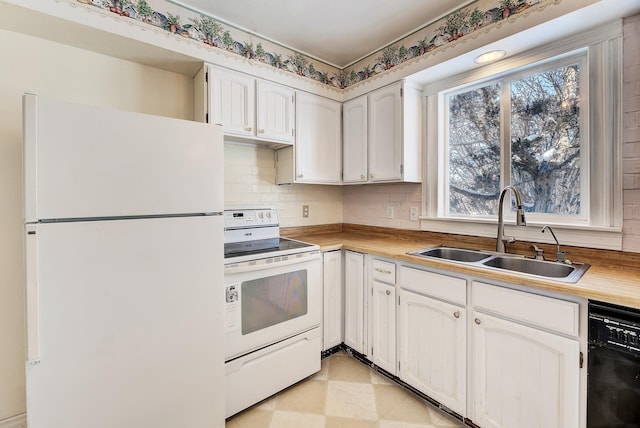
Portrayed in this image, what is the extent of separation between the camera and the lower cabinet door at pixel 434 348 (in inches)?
61.2

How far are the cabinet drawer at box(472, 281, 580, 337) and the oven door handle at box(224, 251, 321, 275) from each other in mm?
998

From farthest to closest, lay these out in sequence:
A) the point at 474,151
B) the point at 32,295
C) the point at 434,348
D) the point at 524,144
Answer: the point at 474,151 → the point at 524,144 → the point at 434,348 → the point at 32,295

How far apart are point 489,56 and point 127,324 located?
2.50m

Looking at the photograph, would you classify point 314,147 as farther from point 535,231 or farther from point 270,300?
point 535,231

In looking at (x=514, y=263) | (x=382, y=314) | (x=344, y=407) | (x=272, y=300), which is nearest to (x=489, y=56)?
(x=514, y=263)

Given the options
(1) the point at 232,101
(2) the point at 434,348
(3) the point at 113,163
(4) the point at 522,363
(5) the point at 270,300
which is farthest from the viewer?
(1) the point at 232,101

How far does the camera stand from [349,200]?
3.01m

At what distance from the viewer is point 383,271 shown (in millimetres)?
1954

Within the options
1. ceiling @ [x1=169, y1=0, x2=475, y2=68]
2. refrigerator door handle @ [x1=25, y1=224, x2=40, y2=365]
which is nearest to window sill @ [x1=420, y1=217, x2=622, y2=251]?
ceiling @ [x1=169, y1=0, x2=475, y2=68]

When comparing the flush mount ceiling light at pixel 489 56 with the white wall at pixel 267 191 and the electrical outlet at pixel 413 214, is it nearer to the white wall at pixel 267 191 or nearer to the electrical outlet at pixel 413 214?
the electrical outlet at pixel 413 214

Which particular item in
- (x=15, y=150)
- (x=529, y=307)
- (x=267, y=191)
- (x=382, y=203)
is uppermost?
(x=15, y=150)

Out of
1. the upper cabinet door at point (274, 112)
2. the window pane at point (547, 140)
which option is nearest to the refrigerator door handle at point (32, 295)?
the upper cabinet door at point (274, 112)

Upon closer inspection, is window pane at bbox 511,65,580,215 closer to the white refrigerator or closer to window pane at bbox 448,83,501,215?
window pane at bbox 448,83,501,215

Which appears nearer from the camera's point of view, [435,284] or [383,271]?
[435,284]
